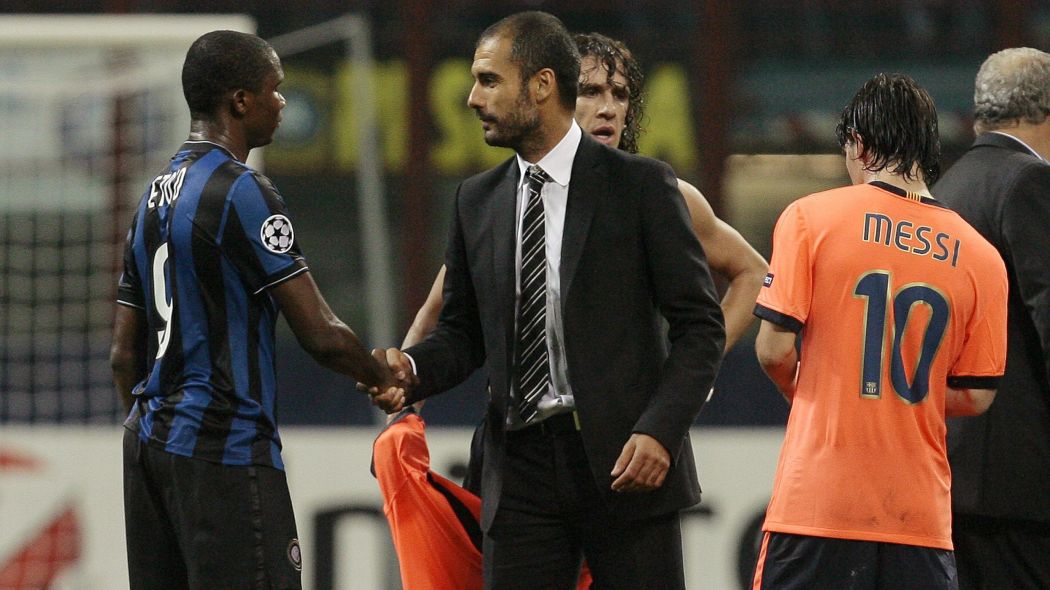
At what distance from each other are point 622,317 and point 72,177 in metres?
4.61

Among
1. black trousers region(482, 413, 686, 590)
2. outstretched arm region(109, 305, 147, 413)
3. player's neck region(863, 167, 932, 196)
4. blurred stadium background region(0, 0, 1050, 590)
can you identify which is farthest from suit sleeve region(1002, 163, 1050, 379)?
blurred stadium background region(0, 0, 1050, 590)

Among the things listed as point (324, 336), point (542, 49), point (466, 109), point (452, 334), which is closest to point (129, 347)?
point (324, 336)

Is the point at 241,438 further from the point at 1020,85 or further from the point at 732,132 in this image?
the point at 732,132

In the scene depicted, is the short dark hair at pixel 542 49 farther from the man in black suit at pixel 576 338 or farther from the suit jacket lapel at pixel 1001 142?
the suit jacket lapel at pixel 1001 142

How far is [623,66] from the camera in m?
3.90

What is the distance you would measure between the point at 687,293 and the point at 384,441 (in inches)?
34.1

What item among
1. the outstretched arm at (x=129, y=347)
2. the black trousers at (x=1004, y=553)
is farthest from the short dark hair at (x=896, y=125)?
the outstretched arm at (x=129, y=347)

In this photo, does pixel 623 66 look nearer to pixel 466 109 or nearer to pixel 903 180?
pixel 903 180

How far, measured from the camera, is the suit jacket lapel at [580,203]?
3.16 metres

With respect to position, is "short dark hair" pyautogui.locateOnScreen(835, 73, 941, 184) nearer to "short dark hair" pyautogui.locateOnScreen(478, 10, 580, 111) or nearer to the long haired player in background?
"short dark hair" pyautogui.locateOnScreen(478, 10, 580, 111)

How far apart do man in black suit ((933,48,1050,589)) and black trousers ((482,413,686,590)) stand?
0.81 metres

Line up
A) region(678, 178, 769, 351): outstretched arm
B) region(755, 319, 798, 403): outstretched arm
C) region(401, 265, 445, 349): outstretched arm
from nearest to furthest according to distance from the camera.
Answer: region(755, 319, 798, 403): outstretched arm, region(401, 265, 445, 349): outstretched arm, region(678, 178, 769, 351): outstretched arm

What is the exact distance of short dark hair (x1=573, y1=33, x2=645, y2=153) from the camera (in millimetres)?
3885

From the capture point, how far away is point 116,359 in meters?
3.42
